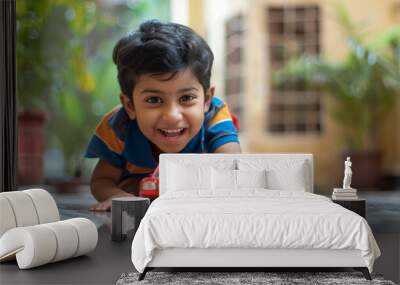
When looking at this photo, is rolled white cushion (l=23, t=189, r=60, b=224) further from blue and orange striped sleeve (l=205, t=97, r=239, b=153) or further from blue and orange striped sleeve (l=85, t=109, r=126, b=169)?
blue and orange striped sleeve (l=205, t=97, r=239, b=153)

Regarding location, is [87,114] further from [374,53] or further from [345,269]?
[345,269]

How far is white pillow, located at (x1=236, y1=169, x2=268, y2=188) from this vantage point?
537cm

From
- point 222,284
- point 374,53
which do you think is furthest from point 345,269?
point 374,53

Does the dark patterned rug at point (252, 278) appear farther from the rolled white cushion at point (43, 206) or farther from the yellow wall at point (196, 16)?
the yellow wall at point (196, 16)

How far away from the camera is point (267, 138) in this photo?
27.2 ft

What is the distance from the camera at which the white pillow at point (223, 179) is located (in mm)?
5371

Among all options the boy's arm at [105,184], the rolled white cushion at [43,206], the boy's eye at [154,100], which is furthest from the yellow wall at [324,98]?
the rolled white cushion at [43,206]

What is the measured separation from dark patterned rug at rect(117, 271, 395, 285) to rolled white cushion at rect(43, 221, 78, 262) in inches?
20.9

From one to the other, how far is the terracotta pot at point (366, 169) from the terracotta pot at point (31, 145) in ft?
11.8

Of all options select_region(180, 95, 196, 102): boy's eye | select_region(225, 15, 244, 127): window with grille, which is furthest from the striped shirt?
select_region(225, 15, 244, 127): window with grille

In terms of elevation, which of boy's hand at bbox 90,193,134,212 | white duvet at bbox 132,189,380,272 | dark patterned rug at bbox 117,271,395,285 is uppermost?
white duvet at bbox 132,189,380,272

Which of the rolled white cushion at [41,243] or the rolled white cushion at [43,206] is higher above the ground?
the rolled white cushion at [43,206]

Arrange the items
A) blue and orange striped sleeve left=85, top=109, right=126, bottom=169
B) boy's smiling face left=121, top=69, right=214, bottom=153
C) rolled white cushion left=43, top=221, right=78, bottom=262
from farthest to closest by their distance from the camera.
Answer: blue and orange striped sleeve left=85, top=109, right=126, bottom=169
boy's smiling face left=121, top=69, right=214, bottom=153
rolled white cushion left=43, top=221, right=78, bottom=262

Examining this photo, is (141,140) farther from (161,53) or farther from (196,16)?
(196,16)
